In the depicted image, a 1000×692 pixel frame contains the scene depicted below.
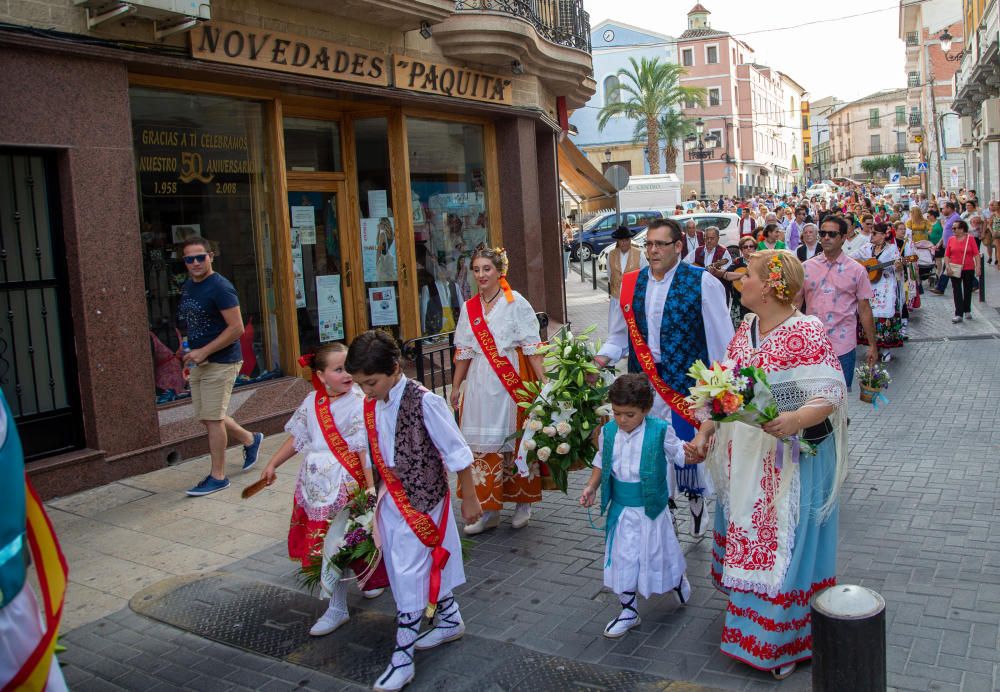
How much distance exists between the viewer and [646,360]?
18.7 feet

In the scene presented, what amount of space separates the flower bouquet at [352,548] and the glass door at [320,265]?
574 cm

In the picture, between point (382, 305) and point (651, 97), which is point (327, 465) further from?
point (651, 97)

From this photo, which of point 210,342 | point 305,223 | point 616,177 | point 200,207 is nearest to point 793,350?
point 210,342

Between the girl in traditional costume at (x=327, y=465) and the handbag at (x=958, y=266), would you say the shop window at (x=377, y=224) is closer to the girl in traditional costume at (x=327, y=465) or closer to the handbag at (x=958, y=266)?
the girl in traditional costume at (x=327, y=465)

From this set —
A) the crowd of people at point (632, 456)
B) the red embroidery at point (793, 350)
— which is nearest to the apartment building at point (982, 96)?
the crowd of people at point (632, 456)

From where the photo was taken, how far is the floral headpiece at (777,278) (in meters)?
4.18

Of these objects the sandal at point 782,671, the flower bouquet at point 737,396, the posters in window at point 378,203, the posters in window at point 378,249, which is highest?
the posters in window at point 378,203

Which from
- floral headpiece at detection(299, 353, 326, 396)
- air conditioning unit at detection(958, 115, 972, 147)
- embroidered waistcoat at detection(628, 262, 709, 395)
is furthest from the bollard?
air conditioning unit at detection(958, 115, 972, 147)

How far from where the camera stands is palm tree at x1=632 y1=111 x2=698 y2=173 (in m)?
57.3

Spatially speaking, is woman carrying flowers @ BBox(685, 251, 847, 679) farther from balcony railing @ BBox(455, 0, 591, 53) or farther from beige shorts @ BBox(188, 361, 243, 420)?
A: balcony railing @ BBox(455, 0, 591, 53)

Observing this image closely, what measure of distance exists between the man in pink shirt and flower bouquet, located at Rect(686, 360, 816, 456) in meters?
3.53

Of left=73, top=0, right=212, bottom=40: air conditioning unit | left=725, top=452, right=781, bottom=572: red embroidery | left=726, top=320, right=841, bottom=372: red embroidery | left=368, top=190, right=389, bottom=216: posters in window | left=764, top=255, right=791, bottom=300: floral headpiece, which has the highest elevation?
left=73, top=0, right=212, bottom=40: air conditioning unit

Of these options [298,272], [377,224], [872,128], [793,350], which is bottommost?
[793,350]

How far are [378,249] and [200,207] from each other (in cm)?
266
